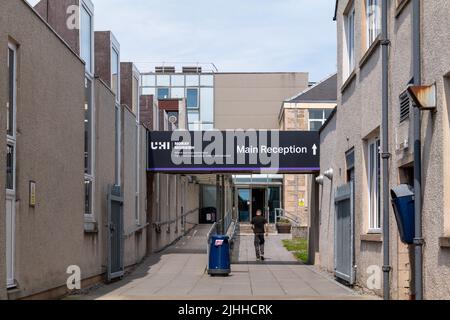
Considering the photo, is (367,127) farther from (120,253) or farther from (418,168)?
(120,253)

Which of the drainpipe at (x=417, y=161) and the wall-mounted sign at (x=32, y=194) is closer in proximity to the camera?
the drainpipe at (x=417, y=161)

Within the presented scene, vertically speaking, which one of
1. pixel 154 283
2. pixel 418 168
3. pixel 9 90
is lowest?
pixel 154 283

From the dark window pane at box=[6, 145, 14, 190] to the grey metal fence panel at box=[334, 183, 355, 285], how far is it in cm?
736

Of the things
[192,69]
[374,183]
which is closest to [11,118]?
[374,183]

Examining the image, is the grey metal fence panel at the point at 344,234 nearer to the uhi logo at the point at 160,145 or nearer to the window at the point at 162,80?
the uhi logo at the point at 160,145

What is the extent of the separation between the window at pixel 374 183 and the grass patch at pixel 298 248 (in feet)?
36.6

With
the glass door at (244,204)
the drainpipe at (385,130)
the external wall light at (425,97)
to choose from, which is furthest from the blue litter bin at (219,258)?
the glass door at (244,204)

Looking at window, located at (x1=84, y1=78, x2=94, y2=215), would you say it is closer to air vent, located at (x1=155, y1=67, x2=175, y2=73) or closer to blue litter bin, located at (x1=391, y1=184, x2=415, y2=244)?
blue litter bin, located at (x1=391, y1=184, x2=415, y2=244)

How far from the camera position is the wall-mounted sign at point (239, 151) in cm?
2525

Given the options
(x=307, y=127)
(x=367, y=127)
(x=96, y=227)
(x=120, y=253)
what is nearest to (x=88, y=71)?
(x=96, y=227)

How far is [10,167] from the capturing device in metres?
11.5

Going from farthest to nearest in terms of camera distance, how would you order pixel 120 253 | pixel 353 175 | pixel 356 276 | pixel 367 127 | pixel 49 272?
pixel 120 253 < pixel 353 175 < pixel 356 276 < pixel 367 127 < pixel 49 272

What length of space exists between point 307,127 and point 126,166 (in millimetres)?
27470

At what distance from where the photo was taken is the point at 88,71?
1705cm
